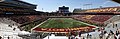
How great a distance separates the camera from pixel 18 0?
66.5m

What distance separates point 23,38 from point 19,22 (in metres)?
20.5

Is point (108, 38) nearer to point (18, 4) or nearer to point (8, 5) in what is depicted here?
point (8, 5)

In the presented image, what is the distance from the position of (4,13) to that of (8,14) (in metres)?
1.57

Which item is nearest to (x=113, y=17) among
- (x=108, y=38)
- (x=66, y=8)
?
(x=108, y=38)

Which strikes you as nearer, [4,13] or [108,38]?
[108,38]

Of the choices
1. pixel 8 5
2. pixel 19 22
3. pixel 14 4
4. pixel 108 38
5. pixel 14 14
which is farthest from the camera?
pixel 14 4

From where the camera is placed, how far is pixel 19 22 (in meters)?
42.9

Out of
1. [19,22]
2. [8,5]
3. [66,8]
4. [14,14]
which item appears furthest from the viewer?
[66,8]

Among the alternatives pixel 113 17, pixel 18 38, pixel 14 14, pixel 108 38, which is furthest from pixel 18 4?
pixel 108 38

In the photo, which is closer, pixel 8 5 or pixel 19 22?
pixel 19 22

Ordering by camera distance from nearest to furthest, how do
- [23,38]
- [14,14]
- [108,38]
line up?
[108,38], [23,38], [14,14]

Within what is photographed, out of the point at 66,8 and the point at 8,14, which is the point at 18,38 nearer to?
the point at 8,14

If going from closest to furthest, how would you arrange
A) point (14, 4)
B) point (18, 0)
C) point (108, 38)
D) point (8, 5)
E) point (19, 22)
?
point (108, 38), point (19, 22), point (8, 5), point (14, 4), point (18, 0)

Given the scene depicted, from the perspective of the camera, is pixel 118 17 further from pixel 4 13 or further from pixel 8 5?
pixel 8 5
